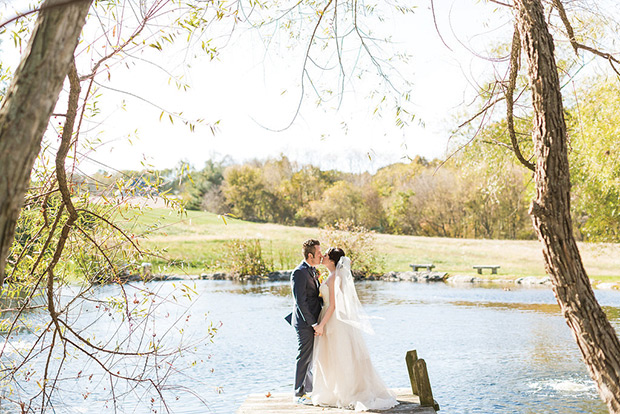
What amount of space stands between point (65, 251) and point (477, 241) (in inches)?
1293

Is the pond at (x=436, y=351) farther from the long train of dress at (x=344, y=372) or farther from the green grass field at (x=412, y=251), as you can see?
the green grass field at (x=412, y=251)

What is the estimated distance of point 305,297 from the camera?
5996 millimetres

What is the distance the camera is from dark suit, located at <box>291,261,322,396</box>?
5.96 m

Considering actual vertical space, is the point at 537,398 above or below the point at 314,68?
below

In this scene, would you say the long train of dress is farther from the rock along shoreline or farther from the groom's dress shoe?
the rock along shoreline

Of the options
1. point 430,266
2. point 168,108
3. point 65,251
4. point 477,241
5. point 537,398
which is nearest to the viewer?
point 168,108

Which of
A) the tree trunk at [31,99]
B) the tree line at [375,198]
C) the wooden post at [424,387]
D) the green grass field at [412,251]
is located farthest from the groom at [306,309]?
the tree line at [375,198]

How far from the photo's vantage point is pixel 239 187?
149 feet

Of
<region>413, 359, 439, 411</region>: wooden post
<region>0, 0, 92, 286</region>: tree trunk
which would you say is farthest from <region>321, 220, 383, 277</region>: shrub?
<region>0, 0, 92, 286</region>: tree trunk

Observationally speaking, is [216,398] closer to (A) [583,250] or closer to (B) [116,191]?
(B) [116,191]

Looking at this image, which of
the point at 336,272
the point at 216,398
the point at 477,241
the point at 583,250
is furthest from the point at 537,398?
the point at 477,241

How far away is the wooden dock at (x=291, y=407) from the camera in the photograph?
5.68m

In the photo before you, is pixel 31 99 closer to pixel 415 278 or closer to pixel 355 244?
pixel 355 244

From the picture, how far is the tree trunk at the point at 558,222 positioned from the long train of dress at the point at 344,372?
114 inches
